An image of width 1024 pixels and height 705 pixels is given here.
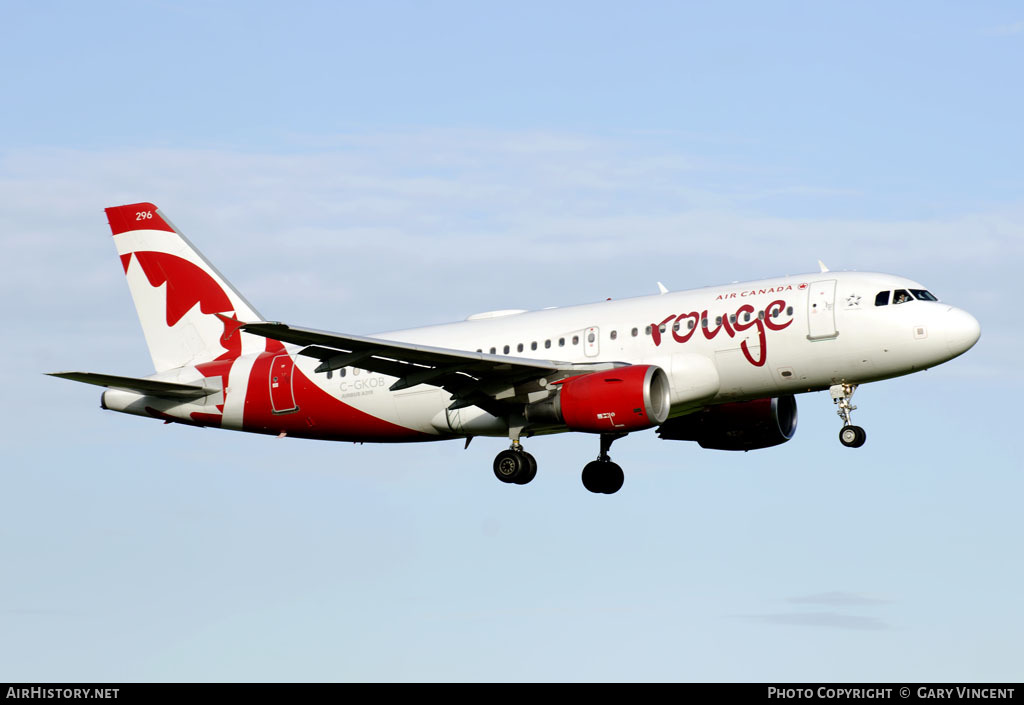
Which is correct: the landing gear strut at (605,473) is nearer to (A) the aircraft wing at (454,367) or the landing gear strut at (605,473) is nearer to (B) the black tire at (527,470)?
(B) the black tire at (527,470)

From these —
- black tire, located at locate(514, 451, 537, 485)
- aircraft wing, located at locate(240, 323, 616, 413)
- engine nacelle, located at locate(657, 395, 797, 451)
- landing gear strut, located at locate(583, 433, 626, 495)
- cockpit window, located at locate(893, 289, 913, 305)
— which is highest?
cockpit window, located at locate(893, 289, 913, 305)

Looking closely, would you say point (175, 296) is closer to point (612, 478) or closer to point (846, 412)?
point (612, 478)

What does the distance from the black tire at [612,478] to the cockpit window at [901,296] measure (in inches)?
399

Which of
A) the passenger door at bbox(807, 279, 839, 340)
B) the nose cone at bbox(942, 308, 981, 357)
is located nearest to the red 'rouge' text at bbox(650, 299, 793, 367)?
the passenger door at bbox(807, 279, 839, 340)

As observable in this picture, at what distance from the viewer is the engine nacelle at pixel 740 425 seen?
140 feet

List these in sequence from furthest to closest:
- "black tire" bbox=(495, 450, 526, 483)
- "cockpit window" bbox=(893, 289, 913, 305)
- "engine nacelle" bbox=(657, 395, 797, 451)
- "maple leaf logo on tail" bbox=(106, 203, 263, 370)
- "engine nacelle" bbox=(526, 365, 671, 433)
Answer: "maple leaf logo on tail" bbox=(106, 203, 263, 370)
"engine nacelle" bbox=(657, 395, 797, 451)
"black tire" bbox=(495, 450, 526, 483)
"cockpit window" bbox=(893, 289, 913, 305)
"engine nacelle" bbox=(526, 365, 671, 433)

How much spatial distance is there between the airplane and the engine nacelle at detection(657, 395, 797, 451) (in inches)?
1.9

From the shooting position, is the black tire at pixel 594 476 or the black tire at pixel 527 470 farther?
the black tire at pixel 594 476

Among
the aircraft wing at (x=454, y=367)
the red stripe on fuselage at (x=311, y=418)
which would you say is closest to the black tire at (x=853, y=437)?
the aircraft wing at (x=454, y=367)

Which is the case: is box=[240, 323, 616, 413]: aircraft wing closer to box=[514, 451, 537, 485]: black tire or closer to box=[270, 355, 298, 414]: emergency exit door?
box=[514, 451, 537, 485]: black tire

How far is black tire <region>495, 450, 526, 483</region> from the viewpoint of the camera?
39250mm

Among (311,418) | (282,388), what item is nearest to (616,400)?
(311,418)
